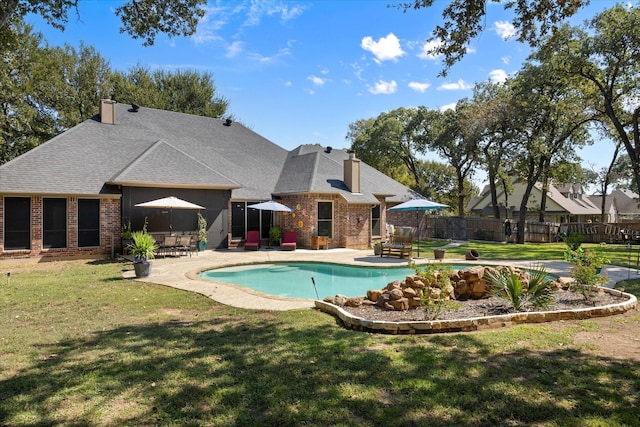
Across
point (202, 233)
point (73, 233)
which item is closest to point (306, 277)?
point (202, 233)

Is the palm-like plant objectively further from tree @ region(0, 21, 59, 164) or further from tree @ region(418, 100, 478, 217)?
tree @ region(0, 21, 59, 164)

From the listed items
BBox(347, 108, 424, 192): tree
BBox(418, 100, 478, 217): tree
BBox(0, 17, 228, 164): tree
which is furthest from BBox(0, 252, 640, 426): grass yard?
BBox(347, 108, 424, 192): tree

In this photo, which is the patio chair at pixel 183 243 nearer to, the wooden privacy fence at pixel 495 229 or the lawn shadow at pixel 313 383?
the lawn shadow at pixel 313 383

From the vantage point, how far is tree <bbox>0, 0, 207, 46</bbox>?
27.8 ft

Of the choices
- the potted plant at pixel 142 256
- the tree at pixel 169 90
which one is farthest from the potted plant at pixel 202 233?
the tree at pixel 169 90

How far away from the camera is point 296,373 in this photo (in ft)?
13.6

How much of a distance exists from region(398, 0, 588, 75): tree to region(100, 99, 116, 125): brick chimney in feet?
57.6

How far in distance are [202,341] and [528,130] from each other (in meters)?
26.1

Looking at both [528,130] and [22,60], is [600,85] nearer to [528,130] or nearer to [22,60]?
[528,130]

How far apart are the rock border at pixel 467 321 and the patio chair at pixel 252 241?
11.6m

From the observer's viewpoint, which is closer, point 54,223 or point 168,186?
point 54,223

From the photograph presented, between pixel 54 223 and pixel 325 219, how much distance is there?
11.9 m

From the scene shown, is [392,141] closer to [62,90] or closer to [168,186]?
[168,186]

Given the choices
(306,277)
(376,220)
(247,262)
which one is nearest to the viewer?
(306,277)
